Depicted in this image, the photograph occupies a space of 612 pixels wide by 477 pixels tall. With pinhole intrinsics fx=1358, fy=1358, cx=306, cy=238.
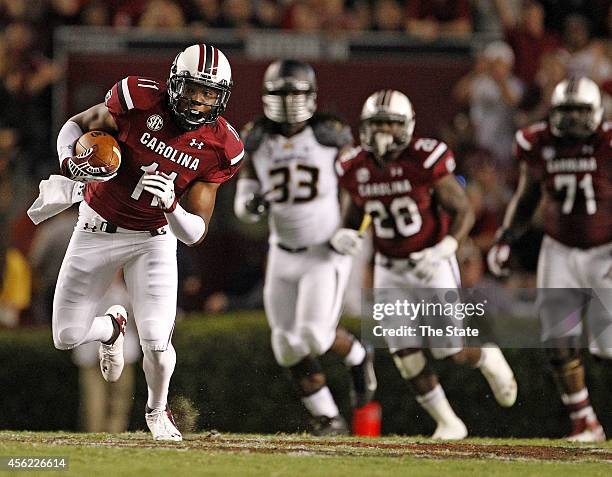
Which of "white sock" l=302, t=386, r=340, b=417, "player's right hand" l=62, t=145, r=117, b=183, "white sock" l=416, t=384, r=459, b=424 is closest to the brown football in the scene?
"player's right hand" l=62, t=145, r=117, b=183

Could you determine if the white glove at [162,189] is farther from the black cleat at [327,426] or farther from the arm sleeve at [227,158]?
the black cleat at [327,426]

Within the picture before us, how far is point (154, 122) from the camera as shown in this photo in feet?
20.9

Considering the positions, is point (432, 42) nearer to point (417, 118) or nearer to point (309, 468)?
point (417, 118)

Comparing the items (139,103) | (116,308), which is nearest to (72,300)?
(116,308)

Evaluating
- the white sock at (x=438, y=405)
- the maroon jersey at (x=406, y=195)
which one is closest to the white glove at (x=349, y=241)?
the maroon jersey at (x=406, y=195)

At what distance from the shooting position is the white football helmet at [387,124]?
797 centimetres

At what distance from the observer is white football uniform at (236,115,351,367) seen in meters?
8.37

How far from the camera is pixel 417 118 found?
10016mm

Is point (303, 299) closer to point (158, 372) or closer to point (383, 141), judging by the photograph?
point (383, 141)

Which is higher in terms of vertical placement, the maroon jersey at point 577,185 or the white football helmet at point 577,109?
the white football helmet at point 577,109

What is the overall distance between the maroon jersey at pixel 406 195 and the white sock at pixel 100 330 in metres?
2.07

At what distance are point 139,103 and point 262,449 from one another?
1.72 metres

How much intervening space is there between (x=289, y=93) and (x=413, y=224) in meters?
1.12

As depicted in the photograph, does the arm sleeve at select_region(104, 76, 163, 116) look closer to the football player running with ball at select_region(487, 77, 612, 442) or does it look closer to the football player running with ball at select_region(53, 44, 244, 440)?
the football player running with ball at select_region(53, 44, 244, 440)
